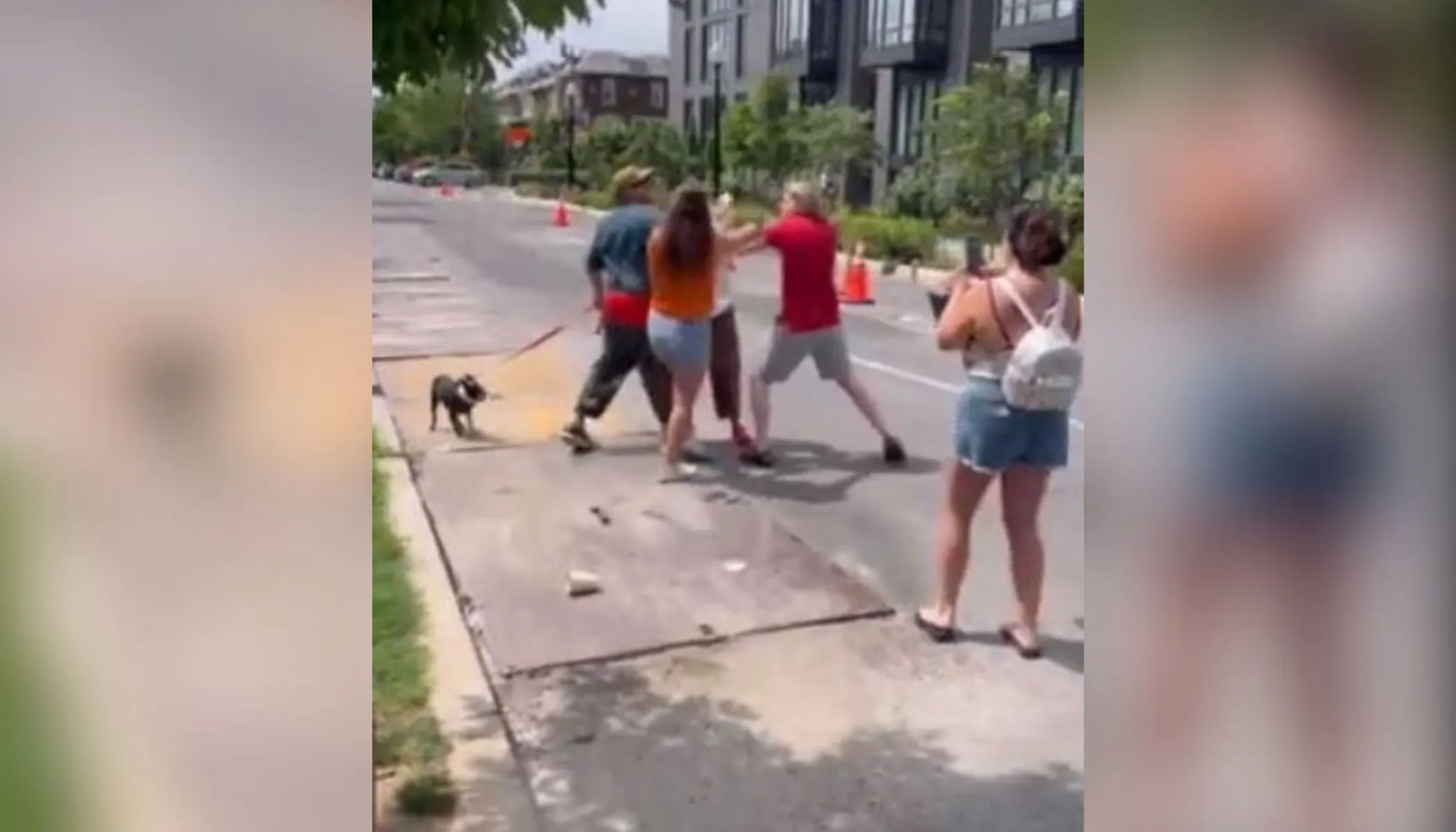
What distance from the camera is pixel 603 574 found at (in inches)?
165

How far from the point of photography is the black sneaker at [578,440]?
580 cm

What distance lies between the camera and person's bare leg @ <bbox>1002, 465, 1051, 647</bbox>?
10.8ft

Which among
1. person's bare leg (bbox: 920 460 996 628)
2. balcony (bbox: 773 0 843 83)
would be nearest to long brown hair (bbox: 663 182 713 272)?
balcony (bbox: 773 0 843 83)

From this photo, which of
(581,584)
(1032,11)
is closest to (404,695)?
(581,584)

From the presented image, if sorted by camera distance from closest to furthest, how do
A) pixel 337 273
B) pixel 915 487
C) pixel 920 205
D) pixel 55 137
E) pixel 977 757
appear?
pixel 55 137 → pixel 337 273 → pixel 977 757 → pixel 915 487 → pixel 920 205

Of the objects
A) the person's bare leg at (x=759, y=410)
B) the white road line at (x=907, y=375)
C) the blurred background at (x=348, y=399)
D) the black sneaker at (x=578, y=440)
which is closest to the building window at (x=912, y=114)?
the white road line at (x=907, y=375)

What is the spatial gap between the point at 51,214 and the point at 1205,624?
1343 millimetres

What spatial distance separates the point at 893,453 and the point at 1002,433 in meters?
2.46

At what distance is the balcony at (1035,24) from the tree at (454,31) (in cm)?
80

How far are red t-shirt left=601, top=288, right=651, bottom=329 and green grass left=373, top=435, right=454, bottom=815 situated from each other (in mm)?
1774

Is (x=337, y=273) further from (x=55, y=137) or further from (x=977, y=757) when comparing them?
(x=977, y=757)

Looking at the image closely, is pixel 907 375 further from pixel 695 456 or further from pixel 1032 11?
pixel 1032 11

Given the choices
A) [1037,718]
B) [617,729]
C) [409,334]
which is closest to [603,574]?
[617,729]

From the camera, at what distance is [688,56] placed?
4309mm
